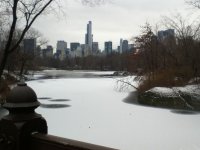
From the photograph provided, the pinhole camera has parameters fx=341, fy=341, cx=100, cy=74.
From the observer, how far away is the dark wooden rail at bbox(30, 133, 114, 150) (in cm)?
230

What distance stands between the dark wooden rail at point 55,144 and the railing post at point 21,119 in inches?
3.1

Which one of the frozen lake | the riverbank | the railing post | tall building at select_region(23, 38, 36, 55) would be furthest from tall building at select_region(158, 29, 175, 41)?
the railing post

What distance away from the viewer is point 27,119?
2836 millimetres

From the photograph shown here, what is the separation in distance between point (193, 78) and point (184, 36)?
6.82 meters

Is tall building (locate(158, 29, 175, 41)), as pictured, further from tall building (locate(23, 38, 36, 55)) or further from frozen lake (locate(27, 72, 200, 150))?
tall building (locate(23, 38, 36, 55))

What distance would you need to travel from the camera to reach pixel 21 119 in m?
2.83

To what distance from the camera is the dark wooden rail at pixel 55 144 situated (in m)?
2.30

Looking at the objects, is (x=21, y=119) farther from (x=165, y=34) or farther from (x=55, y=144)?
(x=165, y=34)

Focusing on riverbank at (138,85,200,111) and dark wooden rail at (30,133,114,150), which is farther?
riverbank at (138,85,200,111)

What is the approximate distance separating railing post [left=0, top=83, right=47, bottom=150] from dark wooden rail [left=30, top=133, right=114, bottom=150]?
0.08 metres

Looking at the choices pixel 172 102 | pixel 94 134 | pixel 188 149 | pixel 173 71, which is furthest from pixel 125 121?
pixel 173 71

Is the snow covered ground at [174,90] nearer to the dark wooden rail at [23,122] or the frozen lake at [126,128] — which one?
the frozen lake at [126,128]

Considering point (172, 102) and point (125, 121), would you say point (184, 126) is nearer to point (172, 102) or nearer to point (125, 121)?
point (125, 121)

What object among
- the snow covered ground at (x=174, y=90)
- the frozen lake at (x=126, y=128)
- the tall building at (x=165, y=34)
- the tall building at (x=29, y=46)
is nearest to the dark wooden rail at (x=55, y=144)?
the frozen lake at (x=126, y=128)
